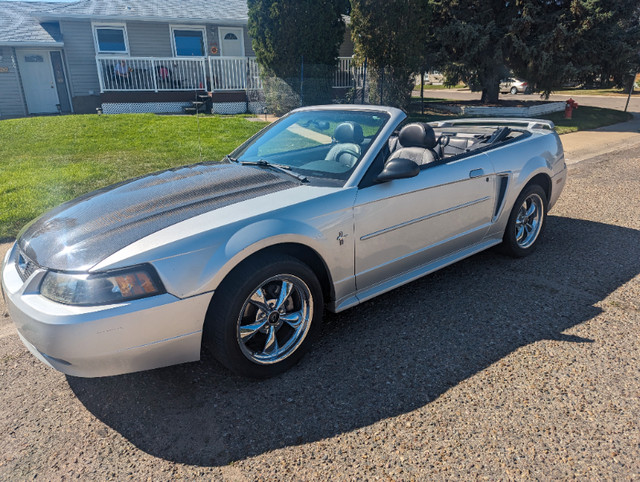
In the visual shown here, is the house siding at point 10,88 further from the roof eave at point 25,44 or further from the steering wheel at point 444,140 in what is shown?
the steering wheel at point 444,140

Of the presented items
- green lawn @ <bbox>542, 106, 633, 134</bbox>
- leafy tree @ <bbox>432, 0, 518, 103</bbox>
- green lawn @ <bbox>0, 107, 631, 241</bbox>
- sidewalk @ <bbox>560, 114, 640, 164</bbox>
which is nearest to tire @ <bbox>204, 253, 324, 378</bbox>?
green lawn @ <bbox>0, 107, 631, 241</bbox>

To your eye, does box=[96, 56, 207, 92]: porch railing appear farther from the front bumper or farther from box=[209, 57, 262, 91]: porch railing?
the front bumper

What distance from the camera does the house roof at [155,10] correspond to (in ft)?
58.6

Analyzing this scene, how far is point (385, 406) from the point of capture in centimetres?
269

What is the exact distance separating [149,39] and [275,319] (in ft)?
63.3

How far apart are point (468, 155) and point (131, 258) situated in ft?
9.36

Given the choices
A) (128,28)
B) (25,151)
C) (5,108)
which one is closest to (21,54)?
(5,108)

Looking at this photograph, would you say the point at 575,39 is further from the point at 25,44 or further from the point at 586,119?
the point at 25,44

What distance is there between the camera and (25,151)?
9.73 meters

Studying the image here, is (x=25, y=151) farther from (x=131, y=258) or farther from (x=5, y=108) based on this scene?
(x=5, y=108)

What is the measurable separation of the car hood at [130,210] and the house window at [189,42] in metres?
18.3

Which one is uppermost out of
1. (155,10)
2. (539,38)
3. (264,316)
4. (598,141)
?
(155,10)

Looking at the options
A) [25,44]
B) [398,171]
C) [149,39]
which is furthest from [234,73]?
→ [398,171]

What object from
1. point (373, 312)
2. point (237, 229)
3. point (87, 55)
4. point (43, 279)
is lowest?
point (373, 312)
